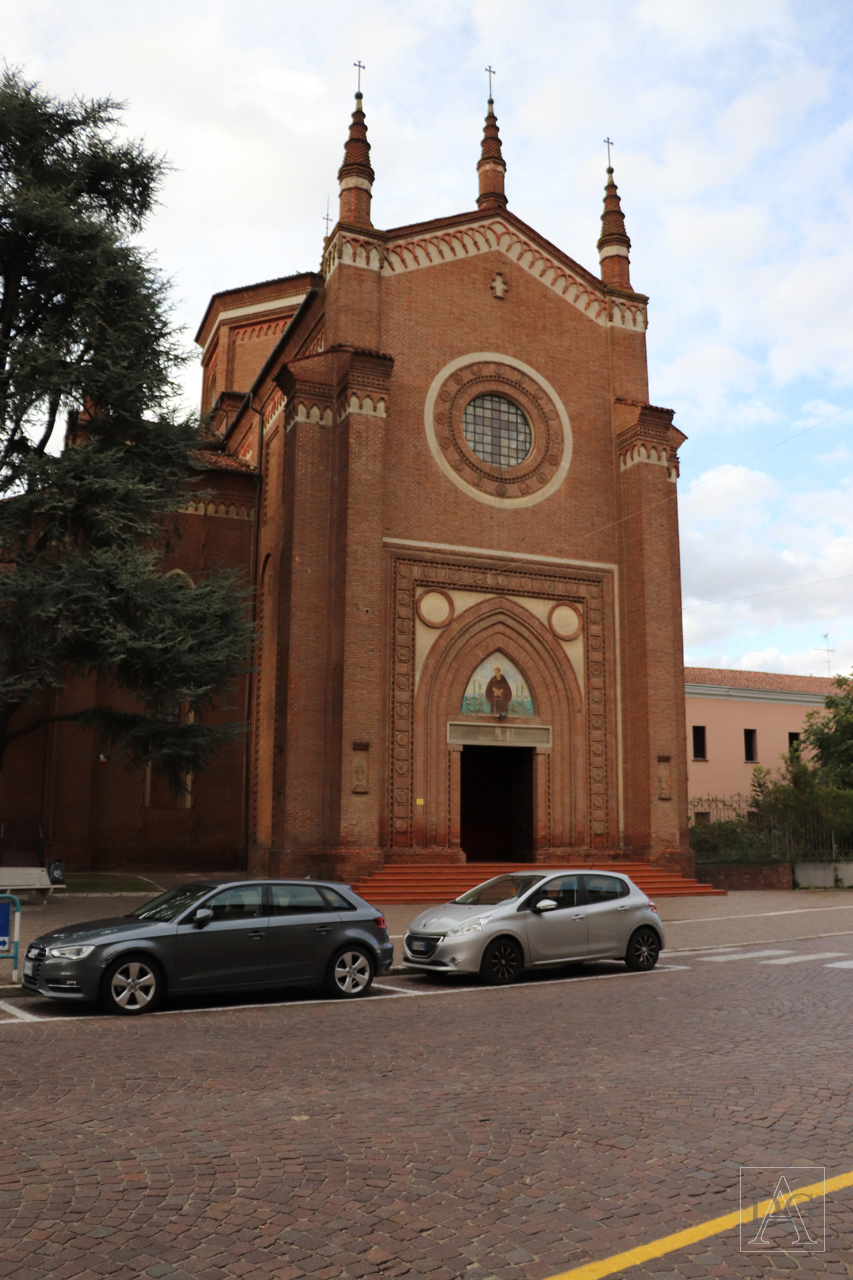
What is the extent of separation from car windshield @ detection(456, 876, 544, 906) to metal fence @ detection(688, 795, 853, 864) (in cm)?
1574

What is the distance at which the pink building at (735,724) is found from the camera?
144ft

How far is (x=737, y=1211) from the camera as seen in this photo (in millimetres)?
4629

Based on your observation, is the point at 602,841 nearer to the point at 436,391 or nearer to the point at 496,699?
the point at 496,699

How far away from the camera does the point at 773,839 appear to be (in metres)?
28.2

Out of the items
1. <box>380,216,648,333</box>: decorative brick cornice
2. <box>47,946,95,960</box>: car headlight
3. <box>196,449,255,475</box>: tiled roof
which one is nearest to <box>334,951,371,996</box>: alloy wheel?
<box>47,946,95,960</box>: car headlight

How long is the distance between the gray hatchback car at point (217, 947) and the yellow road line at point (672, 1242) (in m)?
6.80

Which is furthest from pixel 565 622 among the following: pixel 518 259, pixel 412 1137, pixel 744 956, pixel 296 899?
pixel 412 1137

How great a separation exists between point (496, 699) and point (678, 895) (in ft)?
20.5

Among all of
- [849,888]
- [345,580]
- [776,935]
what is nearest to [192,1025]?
[776,935]

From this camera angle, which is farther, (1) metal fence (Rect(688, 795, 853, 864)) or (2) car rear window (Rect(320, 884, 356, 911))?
(1) metal fence (Rect(688, 795, 853, 864))

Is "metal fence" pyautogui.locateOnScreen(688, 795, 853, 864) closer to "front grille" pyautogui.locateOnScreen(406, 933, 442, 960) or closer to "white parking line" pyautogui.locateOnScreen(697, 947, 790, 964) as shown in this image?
"white parking line" pyautogui.locateOnScreen(697, 947, 790, 964)

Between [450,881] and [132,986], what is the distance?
13.0 m

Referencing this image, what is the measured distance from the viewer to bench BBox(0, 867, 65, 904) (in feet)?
60.5

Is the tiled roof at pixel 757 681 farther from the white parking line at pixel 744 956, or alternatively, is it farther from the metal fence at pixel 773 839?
the white parking line at pixel 744 956
